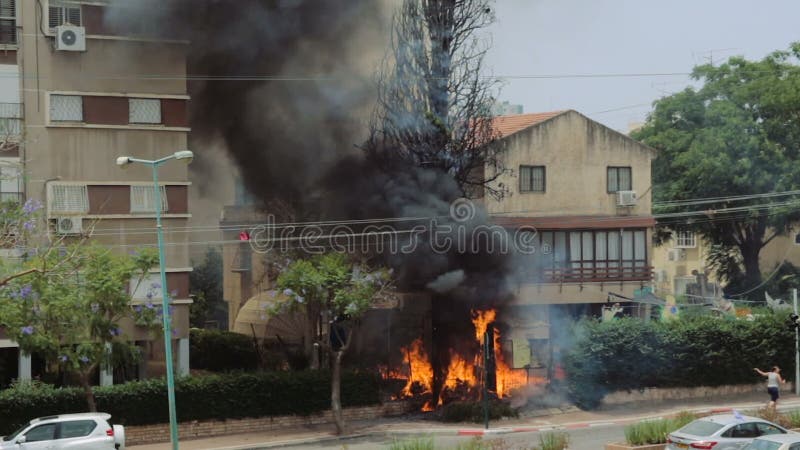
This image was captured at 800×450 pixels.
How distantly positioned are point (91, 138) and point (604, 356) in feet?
56.7

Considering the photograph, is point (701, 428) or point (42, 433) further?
point (42, 433)

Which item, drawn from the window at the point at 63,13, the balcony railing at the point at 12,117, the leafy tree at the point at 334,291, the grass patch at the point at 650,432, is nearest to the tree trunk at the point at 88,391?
the leafy tree at the point at 334,291

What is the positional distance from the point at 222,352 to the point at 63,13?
15.1m

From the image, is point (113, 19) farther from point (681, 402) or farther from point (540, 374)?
point (681, 402)

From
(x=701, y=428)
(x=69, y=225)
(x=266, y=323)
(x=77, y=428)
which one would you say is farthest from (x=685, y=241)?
(x=77, y=428)

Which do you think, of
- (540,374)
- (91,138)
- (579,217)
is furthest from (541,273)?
(91,138)

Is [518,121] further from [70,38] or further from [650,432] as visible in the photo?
[650,432]

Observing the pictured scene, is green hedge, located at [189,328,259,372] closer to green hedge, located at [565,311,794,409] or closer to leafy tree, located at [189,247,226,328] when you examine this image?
leafy tree, located at [189,247,226,328]

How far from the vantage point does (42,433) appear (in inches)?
1011

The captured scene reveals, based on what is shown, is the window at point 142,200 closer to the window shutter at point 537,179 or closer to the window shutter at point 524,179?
the window shutter at point 524,179

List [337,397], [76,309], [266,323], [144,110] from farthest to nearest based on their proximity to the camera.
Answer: [266,323] < [144,110] < [337,397] < [76,309]

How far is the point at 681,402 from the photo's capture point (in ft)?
116

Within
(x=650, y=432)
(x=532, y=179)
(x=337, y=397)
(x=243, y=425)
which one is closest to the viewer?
(x=650, y=432)

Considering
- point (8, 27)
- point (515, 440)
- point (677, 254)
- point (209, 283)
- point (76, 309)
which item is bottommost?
point (515, 440)
